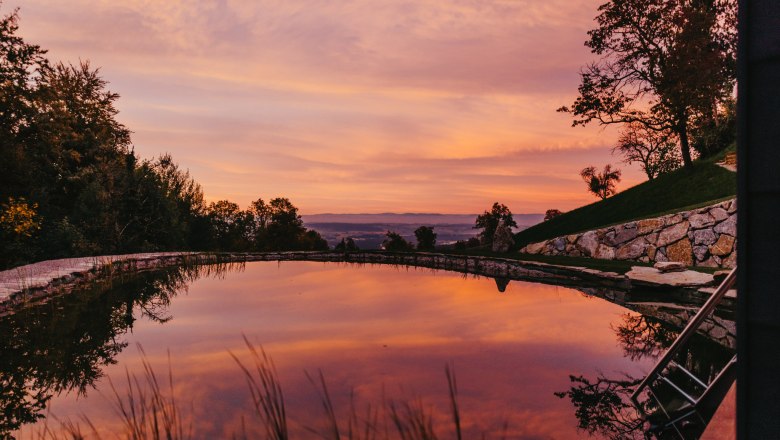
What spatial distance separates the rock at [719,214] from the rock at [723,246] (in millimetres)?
532

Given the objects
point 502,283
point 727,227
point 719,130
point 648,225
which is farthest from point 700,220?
point 719,130

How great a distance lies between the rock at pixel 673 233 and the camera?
14.0m

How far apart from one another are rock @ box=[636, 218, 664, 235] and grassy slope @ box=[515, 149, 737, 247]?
50 cm

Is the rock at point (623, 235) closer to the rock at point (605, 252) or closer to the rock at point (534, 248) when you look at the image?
the rock at point (605, 252)

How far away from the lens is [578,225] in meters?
Result: 19.3

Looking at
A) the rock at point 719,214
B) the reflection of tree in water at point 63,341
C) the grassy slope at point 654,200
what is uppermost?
the grassy slope at point 654,200

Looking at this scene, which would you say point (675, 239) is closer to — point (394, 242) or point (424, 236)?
point (424, 236)

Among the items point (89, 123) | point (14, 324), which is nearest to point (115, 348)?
point (14, 324)

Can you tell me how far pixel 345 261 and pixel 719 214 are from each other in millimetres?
12950

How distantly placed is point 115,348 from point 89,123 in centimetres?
2104

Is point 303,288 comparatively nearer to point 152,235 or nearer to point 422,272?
point 422,272

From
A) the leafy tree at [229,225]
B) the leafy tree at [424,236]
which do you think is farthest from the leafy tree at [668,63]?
the leafy tree at [229,225]

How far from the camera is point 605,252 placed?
632 inches

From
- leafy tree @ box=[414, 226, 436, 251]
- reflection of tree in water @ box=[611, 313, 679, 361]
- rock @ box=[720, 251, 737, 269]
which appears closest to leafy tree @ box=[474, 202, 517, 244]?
leafy tree @ box=[414, 226, 436, 251]
